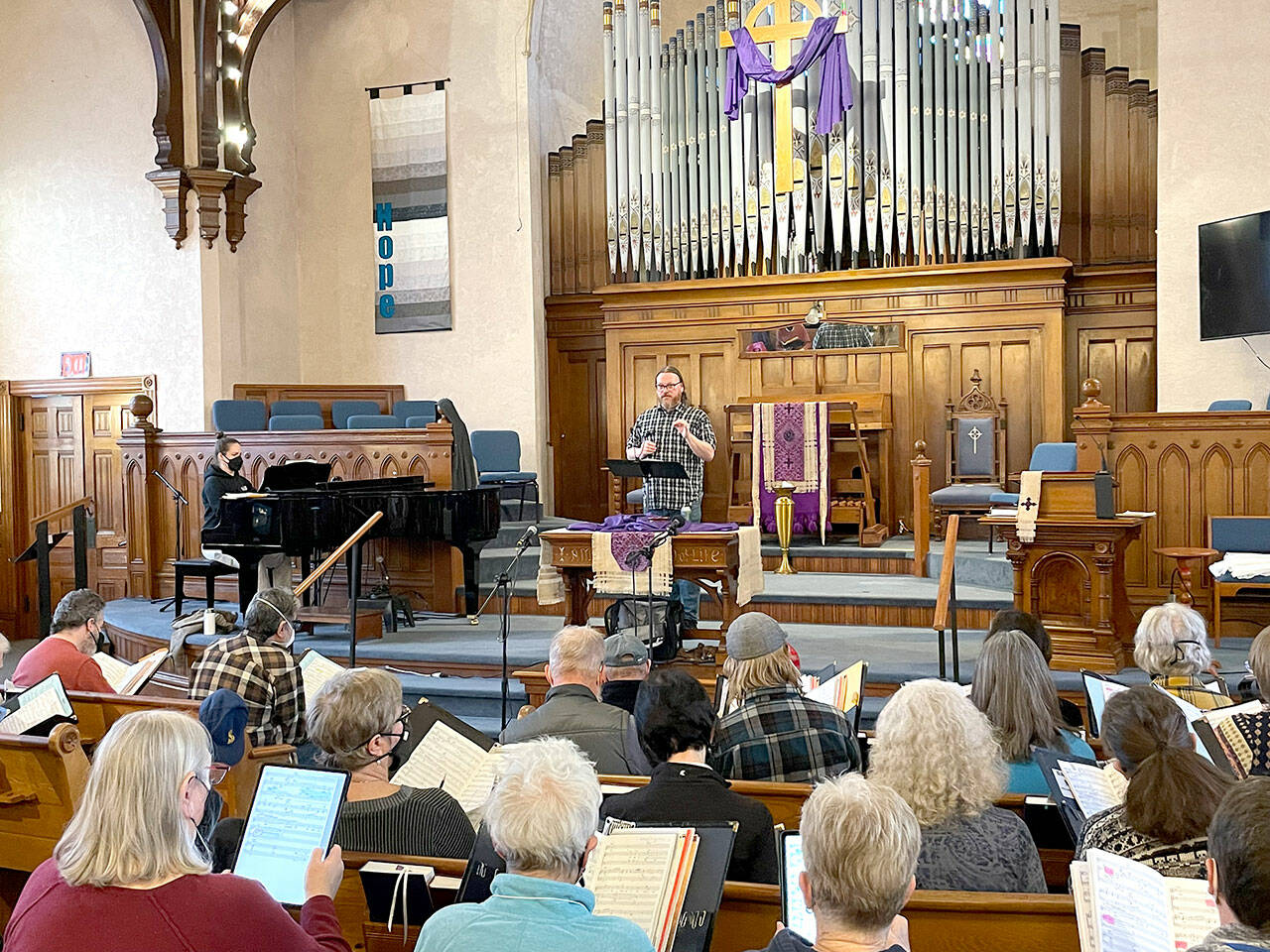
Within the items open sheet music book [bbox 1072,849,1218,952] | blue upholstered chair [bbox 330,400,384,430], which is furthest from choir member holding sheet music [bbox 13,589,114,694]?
blue upholstered chair [bbox 330,400,384,430]

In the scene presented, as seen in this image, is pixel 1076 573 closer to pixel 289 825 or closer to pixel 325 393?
pixel 289 825

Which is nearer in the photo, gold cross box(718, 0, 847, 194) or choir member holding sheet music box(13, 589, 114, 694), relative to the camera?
choir member holding sheet music box(13, 589, 114, 694)

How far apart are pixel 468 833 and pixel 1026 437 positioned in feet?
28.7

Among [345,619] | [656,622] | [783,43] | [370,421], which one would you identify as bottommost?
[345,619]

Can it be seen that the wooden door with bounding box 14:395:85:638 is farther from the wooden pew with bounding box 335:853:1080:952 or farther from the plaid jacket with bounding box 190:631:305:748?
the wooden pew with bounding box 335:853:1080:952

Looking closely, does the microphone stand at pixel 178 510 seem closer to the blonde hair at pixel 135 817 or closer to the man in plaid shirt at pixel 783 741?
the man in plaid shirt at pixel 783 741

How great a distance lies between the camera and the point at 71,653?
484 centimetres

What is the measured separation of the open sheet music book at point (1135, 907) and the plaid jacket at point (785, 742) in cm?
147

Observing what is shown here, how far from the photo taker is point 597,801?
2.14m

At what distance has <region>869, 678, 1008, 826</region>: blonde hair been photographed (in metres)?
2.62

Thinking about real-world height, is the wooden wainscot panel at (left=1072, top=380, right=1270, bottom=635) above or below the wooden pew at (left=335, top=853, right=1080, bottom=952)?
above

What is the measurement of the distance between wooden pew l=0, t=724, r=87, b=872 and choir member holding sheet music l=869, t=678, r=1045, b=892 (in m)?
2.09

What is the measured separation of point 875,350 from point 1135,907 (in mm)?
9324

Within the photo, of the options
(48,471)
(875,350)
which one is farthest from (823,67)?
(48,471)
